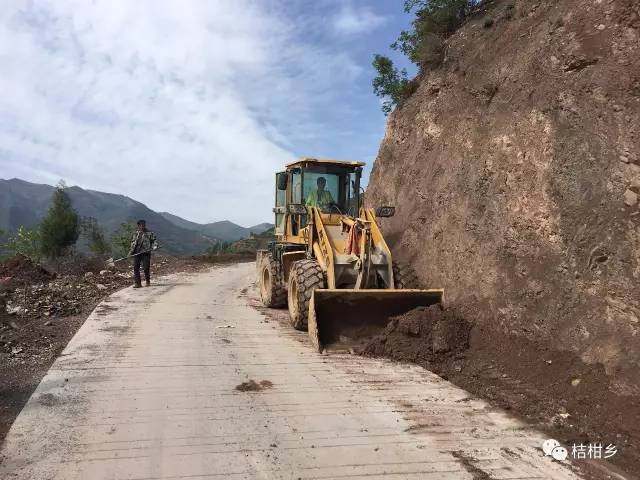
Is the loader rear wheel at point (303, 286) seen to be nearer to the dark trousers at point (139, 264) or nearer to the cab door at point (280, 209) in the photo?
the cab door at point (280, 209)

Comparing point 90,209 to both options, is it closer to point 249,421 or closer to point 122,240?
point 122,240

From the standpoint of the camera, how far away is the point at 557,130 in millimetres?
7402

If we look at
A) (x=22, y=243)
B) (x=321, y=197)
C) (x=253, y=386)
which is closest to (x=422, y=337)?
(x=253, y=386)

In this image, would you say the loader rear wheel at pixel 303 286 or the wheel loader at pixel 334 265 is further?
the loader rear wheel at pixel 303 286

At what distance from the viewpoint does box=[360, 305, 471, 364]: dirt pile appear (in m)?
6.91

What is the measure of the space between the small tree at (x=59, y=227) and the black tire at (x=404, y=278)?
2993 cm

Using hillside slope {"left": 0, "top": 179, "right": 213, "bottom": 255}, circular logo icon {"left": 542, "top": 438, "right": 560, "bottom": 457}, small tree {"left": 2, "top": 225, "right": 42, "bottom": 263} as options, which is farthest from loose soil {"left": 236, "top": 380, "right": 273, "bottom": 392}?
hillside slope {"left": 0, "top": 179, "right": 213, "bottom": 255}

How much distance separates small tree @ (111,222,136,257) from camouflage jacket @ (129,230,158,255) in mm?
15886

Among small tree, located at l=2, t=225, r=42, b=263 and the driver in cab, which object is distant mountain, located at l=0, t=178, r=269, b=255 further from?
the driver in cab

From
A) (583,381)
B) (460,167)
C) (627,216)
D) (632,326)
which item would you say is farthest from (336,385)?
(460,167)

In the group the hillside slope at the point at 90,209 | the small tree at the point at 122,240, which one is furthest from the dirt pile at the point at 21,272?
the hillside slope at the point at 90,209

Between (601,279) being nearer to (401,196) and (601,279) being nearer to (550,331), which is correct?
(550,331)

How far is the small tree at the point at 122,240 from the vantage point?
29.7 metres

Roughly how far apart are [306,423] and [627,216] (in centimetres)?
416
